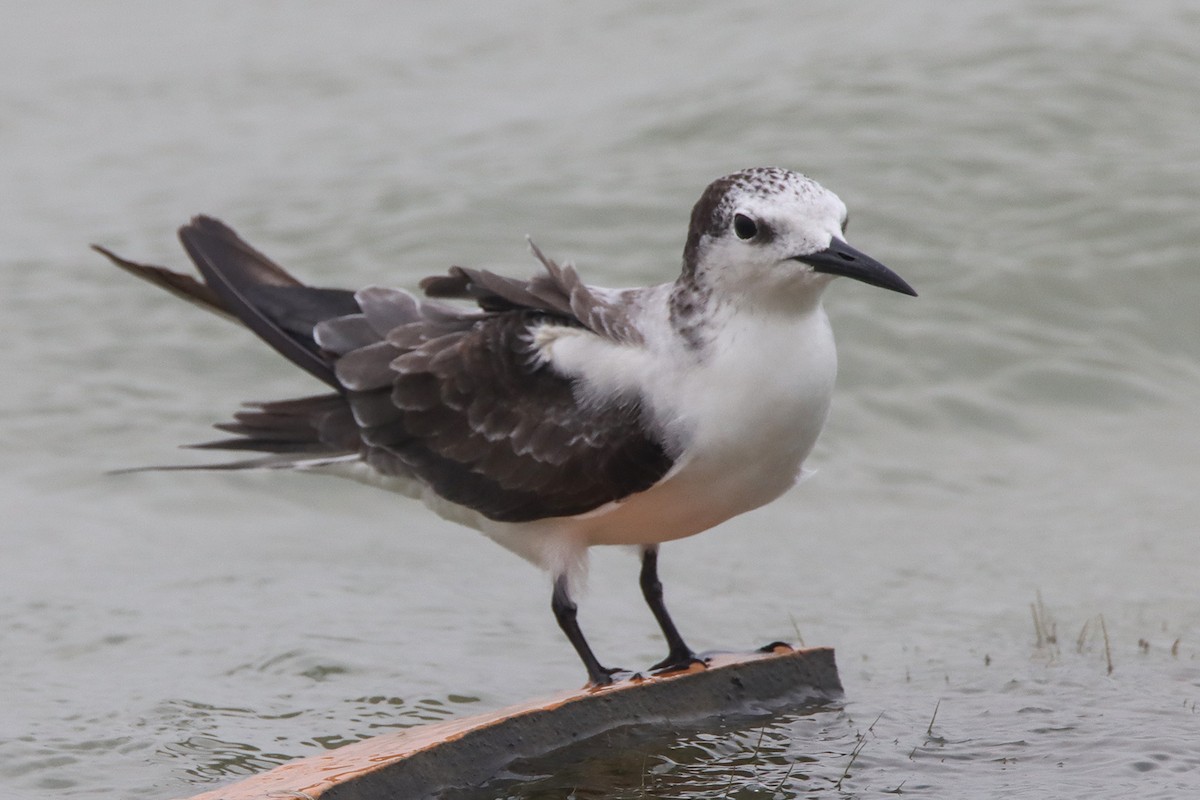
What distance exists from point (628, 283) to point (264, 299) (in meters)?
5.56

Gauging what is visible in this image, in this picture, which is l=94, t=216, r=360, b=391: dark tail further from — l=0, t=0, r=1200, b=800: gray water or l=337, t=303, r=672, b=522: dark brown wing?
l=0, t=0, r=1200, b=800: gray water

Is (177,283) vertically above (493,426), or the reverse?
(177,283)

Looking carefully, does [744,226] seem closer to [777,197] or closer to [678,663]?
[777,197]

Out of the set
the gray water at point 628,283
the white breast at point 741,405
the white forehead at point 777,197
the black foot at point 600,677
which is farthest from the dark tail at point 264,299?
the white forehead at point 777,197

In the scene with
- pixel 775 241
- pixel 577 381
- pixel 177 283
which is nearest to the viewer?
pixel 775 241

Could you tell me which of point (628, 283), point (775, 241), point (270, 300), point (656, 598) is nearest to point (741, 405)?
point (775, 241)

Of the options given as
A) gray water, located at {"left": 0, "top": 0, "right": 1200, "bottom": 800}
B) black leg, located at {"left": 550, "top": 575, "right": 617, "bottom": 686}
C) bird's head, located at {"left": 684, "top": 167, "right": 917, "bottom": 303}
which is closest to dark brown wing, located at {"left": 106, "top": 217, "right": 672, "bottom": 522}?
black leg, located at {"left": 550, "top": 575, "right": 617, "bottom": 686}

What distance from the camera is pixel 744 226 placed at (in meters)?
4.90

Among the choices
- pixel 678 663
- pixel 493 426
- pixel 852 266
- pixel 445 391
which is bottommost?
pixel 678 663

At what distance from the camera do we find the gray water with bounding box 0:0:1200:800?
5953 mm

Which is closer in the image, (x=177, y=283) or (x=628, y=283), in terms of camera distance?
(x=177, y=283)

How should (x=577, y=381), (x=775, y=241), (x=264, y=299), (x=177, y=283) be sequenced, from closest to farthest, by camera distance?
(x=775, y=241)
(x=577, y=381)
(x=177, y=283)
(x=264, y=299)

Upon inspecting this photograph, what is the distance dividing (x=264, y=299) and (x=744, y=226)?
7.34 ft

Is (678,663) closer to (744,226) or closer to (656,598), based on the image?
(656,598)
